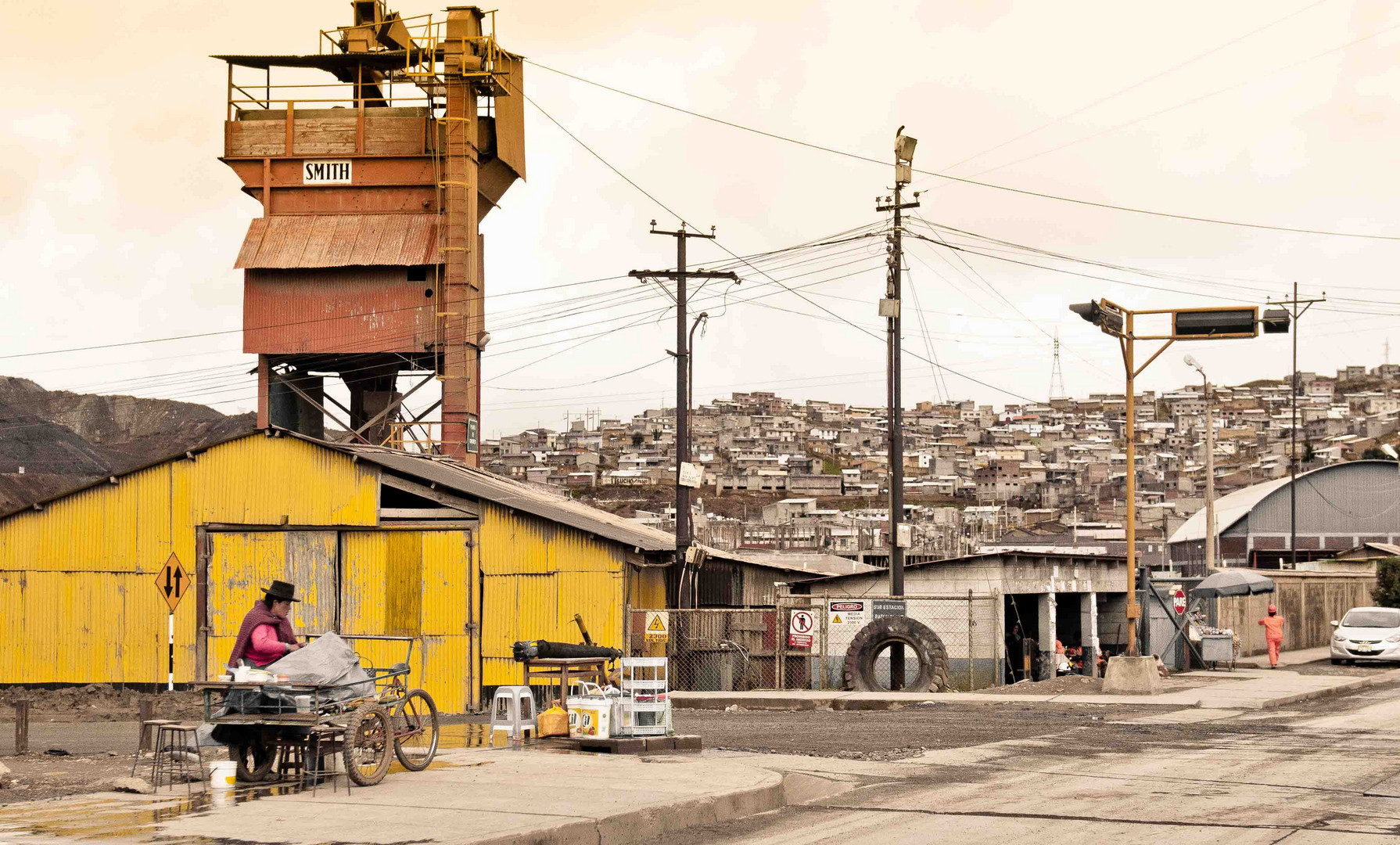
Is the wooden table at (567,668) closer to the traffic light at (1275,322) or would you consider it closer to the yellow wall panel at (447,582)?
the yellow wall panel at (447,582)

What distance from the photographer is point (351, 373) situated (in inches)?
1800

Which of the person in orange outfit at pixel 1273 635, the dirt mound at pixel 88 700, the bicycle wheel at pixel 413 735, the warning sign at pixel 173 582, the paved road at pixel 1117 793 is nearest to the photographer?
the paved road at pixel 1117 793

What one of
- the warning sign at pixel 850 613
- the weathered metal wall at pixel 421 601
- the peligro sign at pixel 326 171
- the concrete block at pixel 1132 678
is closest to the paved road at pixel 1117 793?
the concrete block at pixel 1132 678

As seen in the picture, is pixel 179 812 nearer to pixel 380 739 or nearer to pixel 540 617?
pixel 380 739

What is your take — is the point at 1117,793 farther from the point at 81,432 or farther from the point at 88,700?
the point at 81,432

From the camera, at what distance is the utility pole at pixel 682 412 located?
109ft

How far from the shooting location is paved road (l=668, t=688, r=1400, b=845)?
1119 centimetres

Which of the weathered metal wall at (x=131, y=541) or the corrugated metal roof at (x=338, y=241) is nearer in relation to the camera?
the weathered metal wall at (x=131, y=541)

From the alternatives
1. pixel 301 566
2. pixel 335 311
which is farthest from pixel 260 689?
pixel 335 311

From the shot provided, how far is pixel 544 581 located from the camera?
27.2 metres

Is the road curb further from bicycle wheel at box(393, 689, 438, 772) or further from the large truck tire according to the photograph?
the large truck tire

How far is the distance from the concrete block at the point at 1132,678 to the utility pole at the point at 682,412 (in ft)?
31.9

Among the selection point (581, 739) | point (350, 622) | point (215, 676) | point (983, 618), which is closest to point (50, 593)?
point (215, 676)

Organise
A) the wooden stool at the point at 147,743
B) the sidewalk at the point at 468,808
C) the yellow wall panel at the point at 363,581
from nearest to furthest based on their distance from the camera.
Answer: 1. the sidewalk at the point at 468,808
2. the wooden stool at the point at 147,743
3. the yellow wall panel at the point at 363,581
